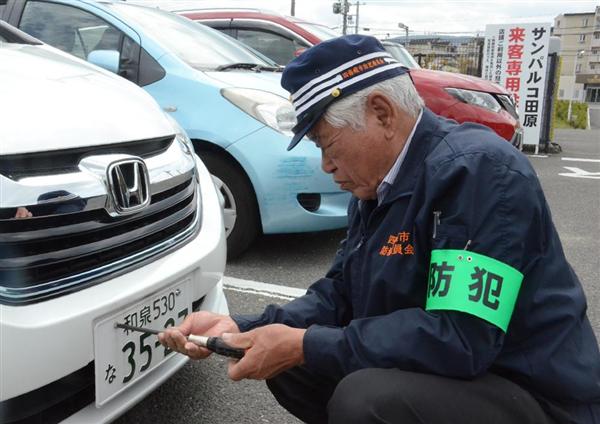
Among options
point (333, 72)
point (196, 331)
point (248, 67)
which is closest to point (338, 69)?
point (333, 72)

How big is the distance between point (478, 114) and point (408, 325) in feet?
15.4

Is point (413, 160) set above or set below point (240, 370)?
above

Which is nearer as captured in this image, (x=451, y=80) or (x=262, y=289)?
(x=262, y=289)

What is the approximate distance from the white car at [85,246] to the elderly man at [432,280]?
0.31 meters

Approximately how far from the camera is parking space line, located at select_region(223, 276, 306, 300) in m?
2.87

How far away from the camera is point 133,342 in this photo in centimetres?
148

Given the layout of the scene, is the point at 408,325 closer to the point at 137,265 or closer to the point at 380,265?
the point at 380,265

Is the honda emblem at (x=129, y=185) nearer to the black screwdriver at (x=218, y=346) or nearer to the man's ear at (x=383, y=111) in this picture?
the black screwdriver at (x=218, y=346)

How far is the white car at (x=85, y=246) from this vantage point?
123 centimetres

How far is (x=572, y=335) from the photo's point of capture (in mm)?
1196

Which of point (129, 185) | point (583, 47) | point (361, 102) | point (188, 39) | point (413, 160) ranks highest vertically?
point (583, 47)

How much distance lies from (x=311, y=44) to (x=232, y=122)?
2.48 metres

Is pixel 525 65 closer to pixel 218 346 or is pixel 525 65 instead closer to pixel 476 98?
pixel 476 98

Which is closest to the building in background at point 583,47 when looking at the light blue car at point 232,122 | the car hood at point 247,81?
the car hood at point 247,81
